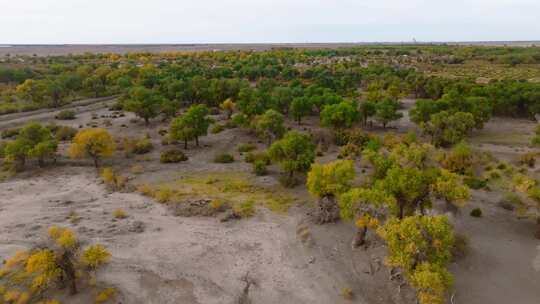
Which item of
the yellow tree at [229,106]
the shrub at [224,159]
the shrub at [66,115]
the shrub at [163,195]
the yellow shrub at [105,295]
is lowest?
the yellow shrub at [105,295]

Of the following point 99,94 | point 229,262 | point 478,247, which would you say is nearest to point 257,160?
point 229,262

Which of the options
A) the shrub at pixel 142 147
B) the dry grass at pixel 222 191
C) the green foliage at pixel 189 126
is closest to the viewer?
the dry grass at pixel 222 191

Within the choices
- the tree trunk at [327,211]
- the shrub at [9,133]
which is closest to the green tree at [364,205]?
the tree trunk at [327,211]

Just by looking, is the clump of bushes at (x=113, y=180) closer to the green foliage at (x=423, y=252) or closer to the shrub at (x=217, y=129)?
the shrub at (x=217, y=129)

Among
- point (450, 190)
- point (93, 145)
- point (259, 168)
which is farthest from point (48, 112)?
point (450, 190)

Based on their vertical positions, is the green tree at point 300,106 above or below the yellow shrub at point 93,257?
above

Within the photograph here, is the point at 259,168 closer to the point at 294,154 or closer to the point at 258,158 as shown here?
the point at 258,158
